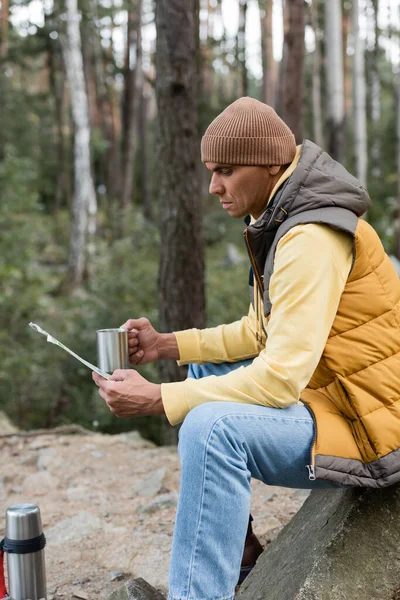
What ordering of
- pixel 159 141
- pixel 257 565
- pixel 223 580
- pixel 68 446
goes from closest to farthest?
pixel 223 580
pixel 257 565
pixel 159 141
pixel 68 446

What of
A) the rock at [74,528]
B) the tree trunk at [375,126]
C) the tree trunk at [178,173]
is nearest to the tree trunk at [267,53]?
the tree trunk at [375,126]

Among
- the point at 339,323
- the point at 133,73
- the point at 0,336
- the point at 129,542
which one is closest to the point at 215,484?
the point at 339,323

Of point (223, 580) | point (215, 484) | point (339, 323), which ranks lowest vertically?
point (223, 580)

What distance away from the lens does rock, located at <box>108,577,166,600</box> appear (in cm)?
247

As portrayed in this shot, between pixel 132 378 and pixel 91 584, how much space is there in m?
1.41

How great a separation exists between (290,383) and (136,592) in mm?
1029

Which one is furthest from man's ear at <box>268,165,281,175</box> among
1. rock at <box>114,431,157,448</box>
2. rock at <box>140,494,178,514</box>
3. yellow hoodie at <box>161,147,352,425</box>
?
rock at <box>114,431,157,448</box>

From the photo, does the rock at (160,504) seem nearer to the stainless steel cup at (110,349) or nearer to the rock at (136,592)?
the rock at (136,592)

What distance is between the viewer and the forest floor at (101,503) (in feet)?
10.8

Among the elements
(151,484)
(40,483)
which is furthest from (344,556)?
(40,483)

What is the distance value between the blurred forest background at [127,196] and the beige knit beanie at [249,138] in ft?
8.74

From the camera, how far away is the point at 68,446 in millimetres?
5488

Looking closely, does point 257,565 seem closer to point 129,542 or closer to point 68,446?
point 129,542

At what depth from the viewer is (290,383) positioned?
82.2 inches
